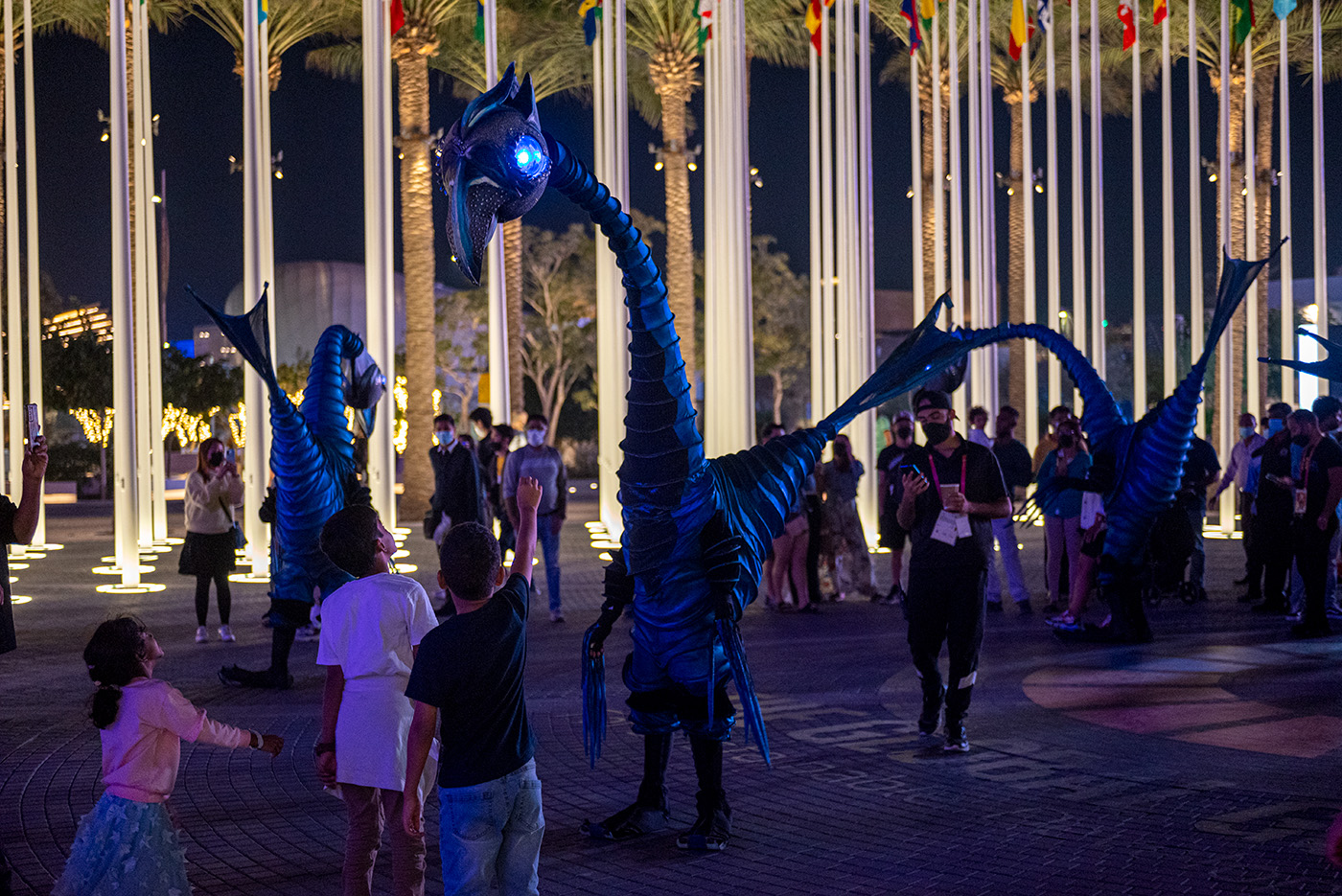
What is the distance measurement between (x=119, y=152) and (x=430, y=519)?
20.8ft

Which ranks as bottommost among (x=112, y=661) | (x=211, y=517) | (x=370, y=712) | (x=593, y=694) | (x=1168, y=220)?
(x=593, y=694)

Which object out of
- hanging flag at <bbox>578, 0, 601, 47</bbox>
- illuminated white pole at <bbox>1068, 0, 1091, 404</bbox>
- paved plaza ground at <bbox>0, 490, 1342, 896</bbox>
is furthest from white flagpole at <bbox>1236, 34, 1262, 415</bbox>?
paved plaza ground at <bbox>0, 490, 1342, 896</bbox>

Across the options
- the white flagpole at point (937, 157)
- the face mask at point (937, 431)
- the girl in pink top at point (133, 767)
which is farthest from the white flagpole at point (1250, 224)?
the girl in pink top at point (133, 767)

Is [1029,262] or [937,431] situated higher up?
[1029,262]

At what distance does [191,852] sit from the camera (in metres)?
5.32

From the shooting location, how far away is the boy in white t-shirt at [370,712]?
406cm

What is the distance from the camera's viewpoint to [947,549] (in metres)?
6.88

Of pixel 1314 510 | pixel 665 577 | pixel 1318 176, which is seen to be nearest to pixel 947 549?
pixel 665 577

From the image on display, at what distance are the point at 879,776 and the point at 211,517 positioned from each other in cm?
601

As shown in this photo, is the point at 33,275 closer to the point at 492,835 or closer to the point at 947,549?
the point at 947,549

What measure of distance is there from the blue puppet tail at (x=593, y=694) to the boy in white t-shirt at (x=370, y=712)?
154cm

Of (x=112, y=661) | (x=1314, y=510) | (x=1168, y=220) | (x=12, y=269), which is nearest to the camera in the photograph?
(x=112, y=661)

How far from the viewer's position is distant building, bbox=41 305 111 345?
1451 inches

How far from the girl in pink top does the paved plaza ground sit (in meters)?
1.00
